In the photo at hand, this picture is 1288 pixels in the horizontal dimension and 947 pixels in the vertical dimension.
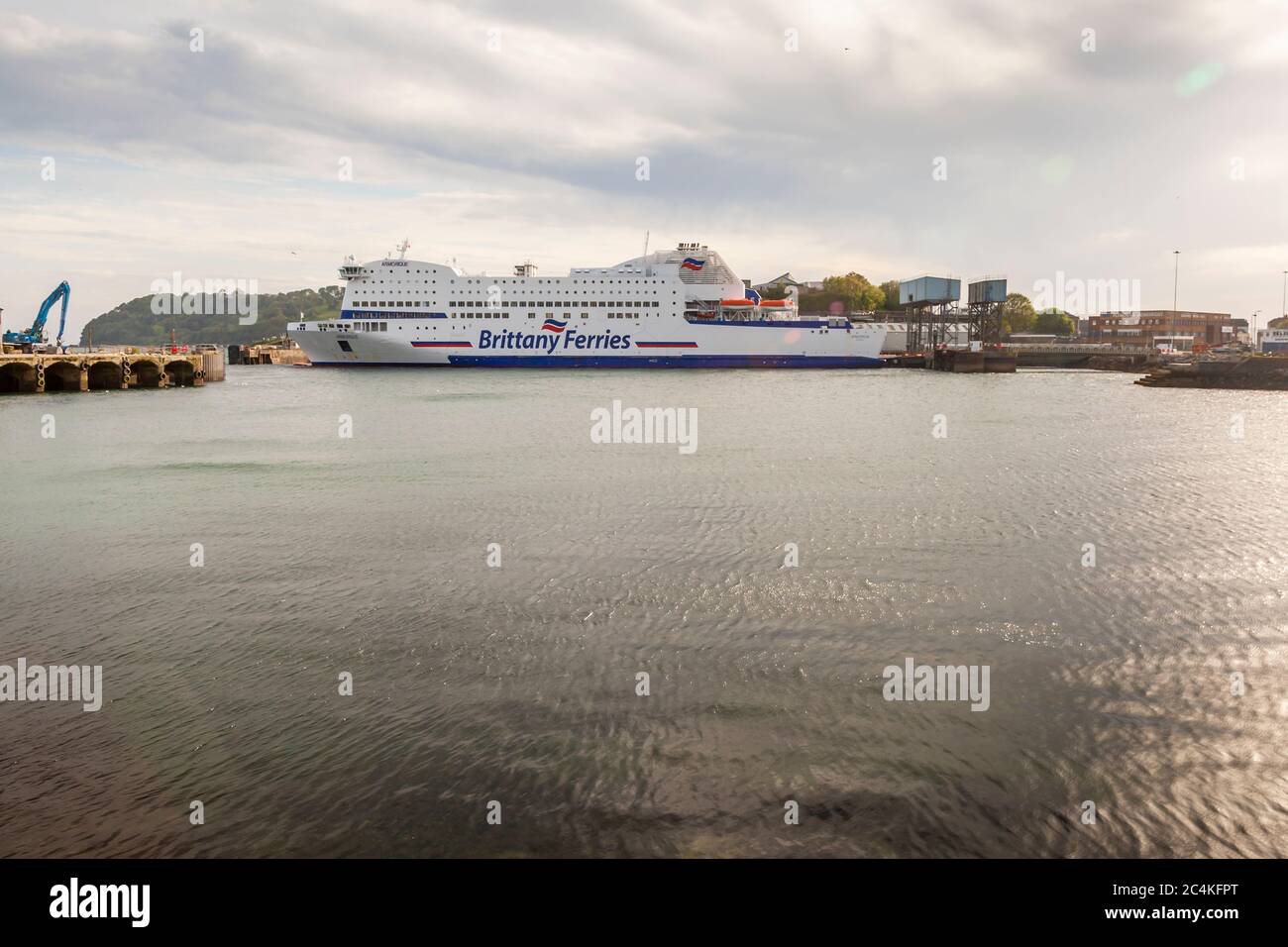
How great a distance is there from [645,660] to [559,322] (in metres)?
64.7

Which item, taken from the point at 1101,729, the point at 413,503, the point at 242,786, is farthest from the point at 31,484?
the point at 1101,729

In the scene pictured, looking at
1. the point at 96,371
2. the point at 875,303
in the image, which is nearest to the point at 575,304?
the point at 96,371

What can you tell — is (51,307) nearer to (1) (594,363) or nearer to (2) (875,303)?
(1) (594,363)

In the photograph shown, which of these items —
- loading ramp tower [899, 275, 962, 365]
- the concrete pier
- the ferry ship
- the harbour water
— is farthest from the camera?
loading ramp tower [899, 275, 962, 365]

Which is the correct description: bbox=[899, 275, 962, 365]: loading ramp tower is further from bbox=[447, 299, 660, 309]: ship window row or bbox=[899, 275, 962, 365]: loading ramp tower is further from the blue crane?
the blue crane

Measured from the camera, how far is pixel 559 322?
70.4m

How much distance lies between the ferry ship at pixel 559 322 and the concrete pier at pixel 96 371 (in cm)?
1530

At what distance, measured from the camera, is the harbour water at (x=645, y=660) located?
17.4 ft

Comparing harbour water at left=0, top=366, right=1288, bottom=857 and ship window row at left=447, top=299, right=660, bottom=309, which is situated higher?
ship window row at left=447, top=299, right=660, bottom=309

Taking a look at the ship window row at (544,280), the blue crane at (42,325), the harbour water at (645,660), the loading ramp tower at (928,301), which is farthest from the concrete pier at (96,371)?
the loading ramp tower at (928,301)

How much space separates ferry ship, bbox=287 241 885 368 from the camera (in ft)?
227

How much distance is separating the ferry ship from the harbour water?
52369 mm

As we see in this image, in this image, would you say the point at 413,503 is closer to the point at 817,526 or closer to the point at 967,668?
the point at 817,526

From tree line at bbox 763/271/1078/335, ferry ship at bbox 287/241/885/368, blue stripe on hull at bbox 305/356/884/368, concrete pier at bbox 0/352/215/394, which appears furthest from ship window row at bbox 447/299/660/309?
tree line at bbox 763/271/1078/335
